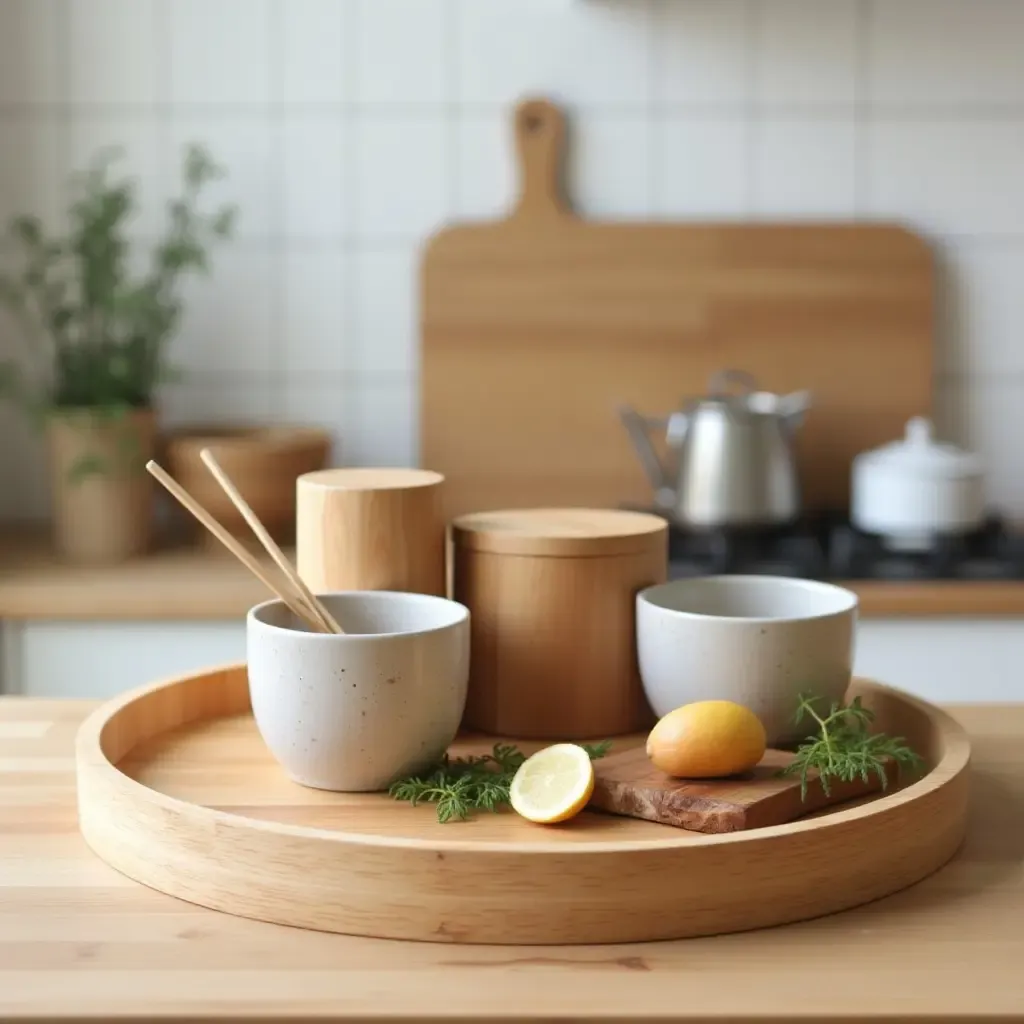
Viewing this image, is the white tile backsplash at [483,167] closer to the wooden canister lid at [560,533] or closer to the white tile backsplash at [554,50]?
the white tile backsplash at [554,50]

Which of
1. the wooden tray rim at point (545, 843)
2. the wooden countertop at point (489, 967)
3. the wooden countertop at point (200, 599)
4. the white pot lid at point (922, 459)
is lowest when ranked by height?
the wooden countertop at point (200, 599)

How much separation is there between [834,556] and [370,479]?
112cm

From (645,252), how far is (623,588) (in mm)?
1453

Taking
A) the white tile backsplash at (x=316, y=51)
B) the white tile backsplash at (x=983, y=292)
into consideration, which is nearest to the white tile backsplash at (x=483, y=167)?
the white tile backsplash at (x=316, y=51)

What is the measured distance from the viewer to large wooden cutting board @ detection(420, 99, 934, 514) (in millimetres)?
2443

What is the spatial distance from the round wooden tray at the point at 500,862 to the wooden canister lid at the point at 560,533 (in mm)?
223

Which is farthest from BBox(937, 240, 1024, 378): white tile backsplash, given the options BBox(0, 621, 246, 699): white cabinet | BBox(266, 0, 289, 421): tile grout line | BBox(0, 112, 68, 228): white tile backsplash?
BBox(0, 112, 68, 228): white tile backsplash

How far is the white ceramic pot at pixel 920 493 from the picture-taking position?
218 cm

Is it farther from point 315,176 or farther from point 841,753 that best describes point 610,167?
point 841,753

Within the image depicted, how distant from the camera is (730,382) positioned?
249cm

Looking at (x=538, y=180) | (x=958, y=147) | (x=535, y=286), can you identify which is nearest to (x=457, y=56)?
(x=538, y=180)

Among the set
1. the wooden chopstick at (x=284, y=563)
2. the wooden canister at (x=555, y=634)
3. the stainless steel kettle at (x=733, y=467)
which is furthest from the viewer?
the stainless steel kettle at (x=733, y=467)

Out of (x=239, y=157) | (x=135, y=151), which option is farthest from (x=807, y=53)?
(x=135, y=151)

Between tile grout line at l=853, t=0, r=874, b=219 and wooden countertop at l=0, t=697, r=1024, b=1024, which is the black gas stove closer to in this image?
tile grout line at l=853, t=0, r=874, b=219
